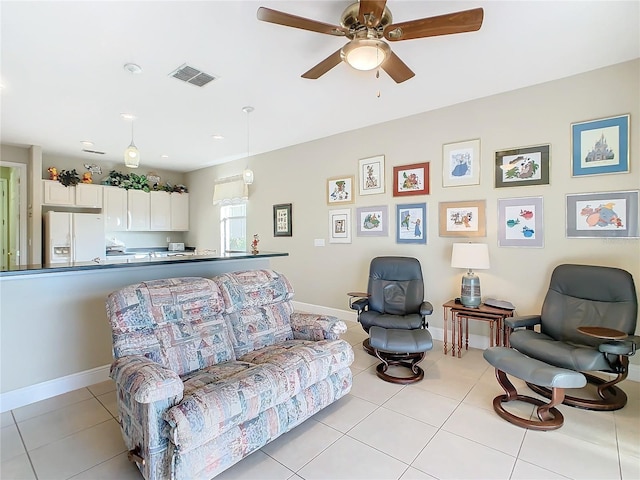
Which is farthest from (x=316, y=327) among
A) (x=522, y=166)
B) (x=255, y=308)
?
(x=522, y=166)

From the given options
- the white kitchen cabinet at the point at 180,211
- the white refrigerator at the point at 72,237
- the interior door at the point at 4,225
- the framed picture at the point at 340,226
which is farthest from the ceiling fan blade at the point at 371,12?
the interior door at the point at 4,225

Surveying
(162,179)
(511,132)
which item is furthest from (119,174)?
(511,132)

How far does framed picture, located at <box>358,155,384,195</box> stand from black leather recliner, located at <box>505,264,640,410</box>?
86.4 inches

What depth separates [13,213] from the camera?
5.11 metres

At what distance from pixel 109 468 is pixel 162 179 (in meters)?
6.36

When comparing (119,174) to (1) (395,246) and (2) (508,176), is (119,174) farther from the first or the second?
(2) (508,176)

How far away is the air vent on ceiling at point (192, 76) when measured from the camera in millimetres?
2725

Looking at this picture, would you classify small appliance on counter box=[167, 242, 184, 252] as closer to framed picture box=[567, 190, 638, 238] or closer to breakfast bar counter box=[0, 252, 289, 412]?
breakfast bar counter box=[0, 252, 289, 412]

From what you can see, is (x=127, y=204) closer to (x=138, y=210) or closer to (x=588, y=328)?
(x=138, y=210)

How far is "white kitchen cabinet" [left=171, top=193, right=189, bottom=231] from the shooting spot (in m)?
6.92

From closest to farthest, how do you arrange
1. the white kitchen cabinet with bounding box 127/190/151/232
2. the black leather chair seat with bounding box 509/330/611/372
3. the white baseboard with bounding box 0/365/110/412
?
the black leather chair seat with bounding box 509/330/611/372
the white baseboard with bounding box 0/365/110/412
the white kitchen cabinet with bounding box 127/190/151/232

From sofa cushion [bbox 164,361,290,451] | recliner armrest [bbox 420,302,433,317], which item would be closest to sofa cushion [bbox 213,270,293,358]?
sofa cushion [bbox 164,361,290,451]

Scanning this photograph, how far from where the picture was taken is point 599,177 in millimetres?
2836

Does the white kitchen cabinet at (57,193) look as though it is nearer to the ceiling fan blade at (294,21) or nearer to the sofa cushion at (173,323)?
the sofa cushion at (173,323)
